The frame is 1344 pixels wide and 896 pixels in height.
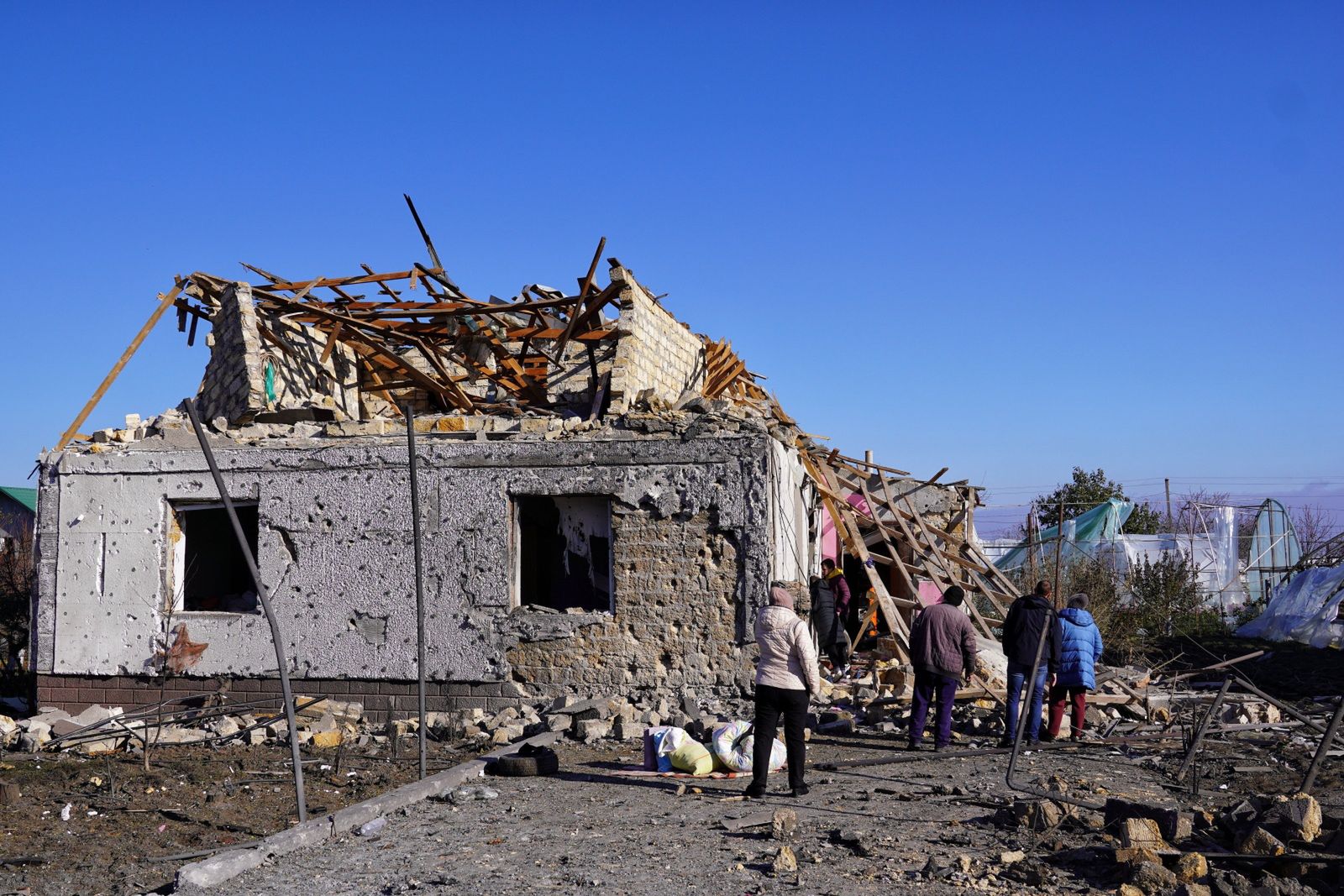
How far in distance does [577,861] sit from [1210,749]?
681 centimetres

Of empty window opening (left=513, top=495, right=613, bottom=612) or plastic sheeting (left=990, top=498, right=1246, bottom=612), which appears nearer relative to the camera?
empty window opening (left=513, top=495, right=613, bottom=612)

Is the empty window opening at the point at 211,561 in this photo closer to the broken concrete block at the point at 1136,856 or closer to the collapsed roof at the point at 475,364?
the collapsed roof at the point at 475,364

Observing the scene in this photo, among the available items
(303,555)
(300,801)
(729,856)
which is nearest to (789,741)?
(729,856)

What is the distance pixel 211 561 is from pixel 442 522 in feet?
16.8

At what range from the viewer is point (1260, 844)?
6320 mm

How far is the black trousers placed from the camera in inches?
326

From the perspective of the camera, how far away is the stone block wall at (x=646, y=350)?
12.9 m

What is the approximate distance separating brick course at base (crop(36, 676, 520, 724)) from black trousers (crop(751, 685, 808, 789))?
168 inches

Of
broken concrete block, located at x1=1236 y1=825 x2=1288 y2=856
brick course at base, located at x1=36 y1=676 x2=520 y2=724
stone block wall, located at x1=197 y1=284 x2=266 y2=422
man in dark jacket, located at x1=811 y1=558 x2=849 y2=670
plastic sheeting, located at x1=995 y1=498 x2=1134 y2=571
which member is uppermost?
stone block wall, located at x1=197 y1=284 x2=266 y2=422

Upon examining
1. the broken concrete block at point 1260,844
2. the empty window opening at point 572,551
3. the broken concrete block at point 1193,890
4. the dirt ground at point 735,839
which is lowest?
the dirt ground at point 735,839

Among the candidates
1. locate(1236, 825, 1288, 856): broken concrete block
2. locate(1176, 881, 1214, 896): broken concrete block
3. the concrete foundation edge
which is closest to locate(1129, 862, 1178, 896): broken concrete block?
locate(1176, 881, 1214, 896): broken concrete block

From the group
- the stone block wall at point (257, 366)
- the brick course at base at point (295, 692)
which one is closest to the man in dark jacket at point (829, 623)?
the brick course at base at point (295, 692)

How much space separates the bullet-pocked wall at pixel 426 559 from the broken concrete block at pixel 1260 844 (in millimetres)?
5645

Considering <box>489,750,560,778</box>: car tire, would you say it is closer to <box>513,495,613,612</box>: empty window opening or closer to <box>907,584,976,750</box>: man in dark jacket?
<box>513,495,613,612</box>: empty window opening
